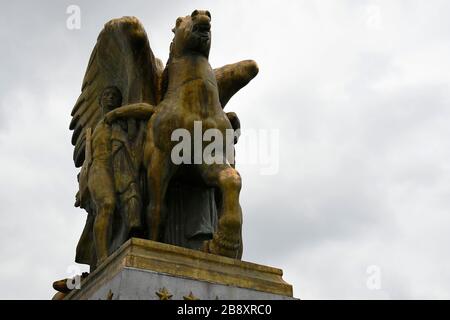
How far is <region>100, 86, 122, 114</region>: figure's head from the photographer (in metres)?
13.3

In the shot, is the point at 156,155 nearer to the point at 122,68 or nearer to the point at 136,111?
the point at 136,111

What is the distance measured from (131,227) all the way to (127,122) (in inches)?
65.2

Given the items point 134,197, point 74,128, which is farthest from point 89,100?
point 134,197

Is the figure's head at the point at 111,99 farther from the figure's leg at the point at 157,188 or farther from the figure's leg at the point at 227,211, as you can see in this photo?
the figure's leg at the point at 227,211

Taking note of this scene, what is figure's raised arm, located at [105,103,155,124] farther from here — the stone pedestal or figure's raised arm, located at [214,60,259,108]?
the stone pedestal

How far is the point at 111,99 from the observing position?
13383mm

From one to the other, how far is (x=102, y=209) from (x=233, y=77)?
3.08 meters

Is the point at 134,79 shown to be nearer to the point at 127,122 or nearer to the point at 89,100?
the point at 127,122

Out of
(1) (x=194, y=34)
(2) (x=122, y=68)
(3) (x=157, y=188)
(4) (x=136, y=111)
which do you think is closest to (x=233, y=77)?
(1) (x=194, y=34)

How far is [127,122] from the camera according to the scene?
12.5 meters

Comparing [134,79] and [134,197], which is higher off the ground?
[134,79]

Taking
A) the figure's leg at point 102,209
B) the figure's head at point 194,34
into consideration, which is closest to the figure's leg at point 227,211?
the figure's leg at point 102,209

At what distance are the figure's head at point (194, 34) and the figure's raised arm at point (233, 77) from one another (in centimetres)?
73
